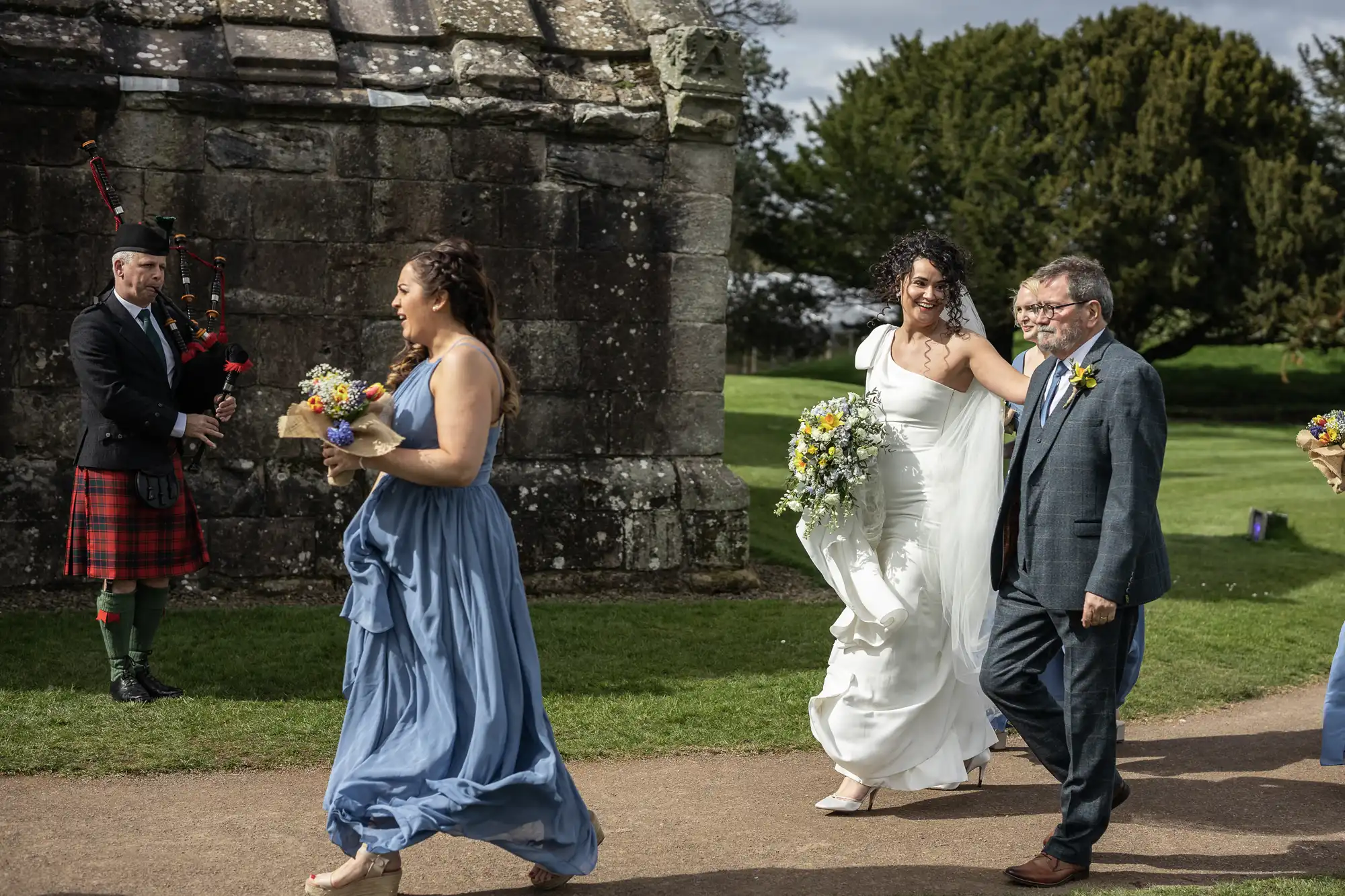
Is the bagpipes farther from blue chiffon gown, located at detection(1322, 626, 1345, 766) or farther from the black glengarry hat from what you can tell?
blue chiffon gown, located at detection(1322, 626, 1345, 766)

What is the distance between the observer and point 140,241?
6.80 meters

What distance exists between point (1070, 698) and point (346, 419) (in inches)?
100.0

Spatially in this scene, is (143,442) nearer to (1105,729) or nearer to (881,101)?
(1105,729)

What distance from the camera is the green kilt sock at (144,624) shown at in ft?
22.8

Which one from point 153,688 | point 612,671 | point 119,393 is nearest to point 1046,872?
point 612,671

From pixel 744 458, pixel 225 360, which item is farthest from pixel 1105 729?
pixel 744 458

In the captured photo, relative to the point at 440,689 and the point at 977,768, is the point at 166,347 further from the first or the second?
the point at 977,768

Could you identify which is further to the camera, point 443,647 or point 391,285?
point 391,285

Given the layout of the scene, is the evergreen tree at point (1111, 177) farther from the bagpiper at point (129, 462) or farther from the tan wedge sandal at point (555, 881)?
the tan wedge sandal at point (555, 881)

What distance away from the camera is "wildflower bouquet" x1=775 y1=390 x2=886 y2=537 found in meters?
5.83

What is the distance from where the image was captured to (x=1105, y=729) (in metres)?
4.81

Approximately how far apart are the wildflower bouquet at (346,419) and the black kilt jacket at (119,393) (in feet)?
8.60

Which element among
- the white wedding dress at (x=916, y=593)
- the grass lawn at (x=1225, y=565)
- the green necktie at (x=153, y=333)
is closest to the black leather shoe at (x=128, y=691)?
the green necktie at (x=153, y=333)

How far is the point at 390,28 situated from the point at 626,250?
2144 mm
